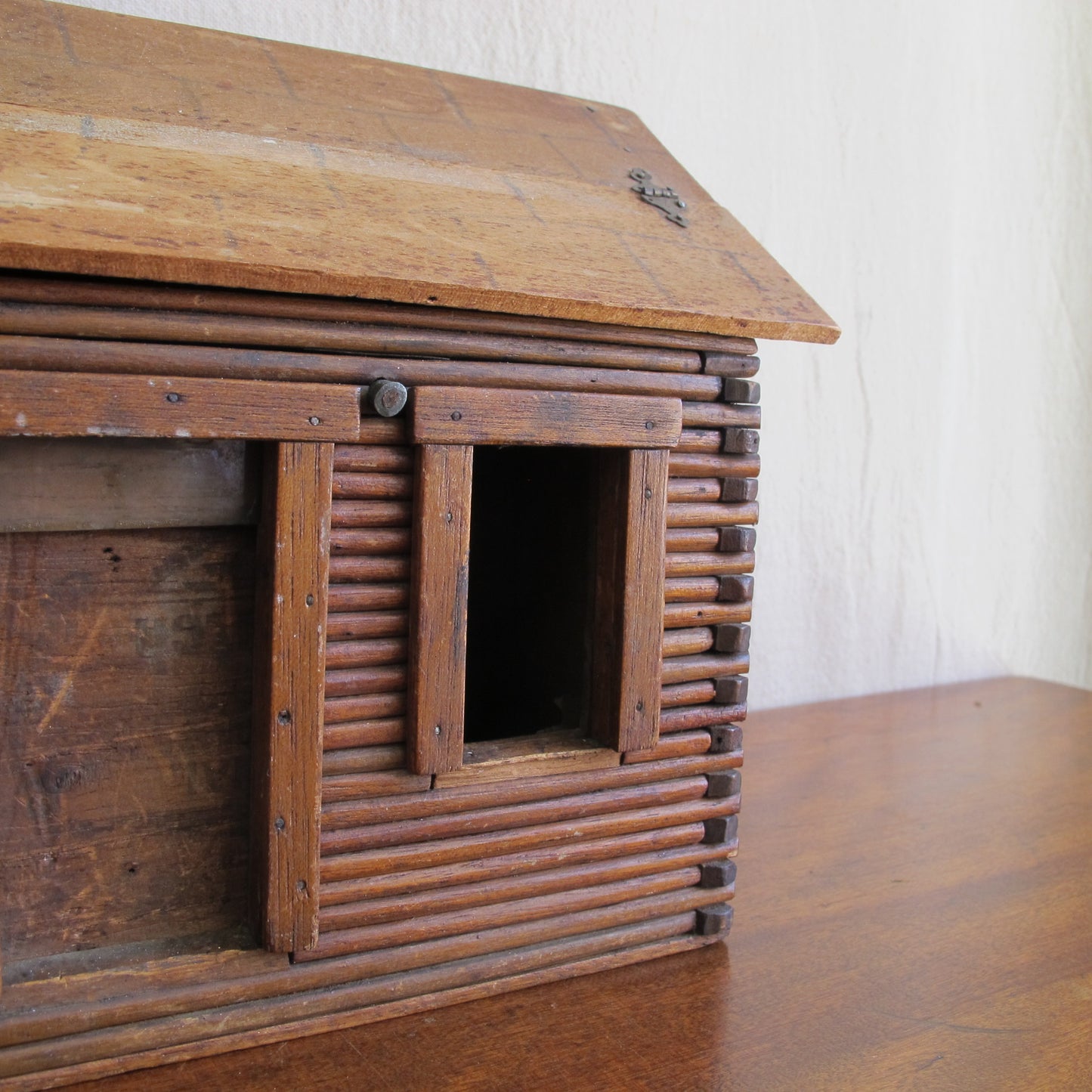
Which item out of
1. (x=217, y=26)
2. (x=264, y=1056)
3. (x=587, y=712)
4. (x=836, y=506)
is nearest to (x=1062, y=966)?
(x=587, y=712)

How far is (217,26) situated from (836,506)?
193cm

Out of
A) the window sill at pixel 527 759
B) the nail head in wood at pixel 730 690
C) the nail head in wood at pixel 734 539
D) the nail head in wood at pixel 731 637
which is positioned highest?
the nail head in wood at pixel 734 539

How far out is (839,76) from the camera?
2.99 metres

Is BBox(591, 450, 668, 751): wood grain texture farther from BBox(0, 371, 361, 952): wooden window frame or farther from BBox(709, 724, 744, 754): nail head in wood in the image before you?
BBox(0, 371, 361, 952): wooden window frame

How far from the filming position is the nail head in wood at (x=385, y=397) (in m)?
1.44

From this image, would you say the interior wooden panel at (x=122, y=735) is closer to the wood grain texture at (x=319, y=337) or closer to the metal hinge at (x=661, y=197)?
the wood grain texture at (x=319, y=337)

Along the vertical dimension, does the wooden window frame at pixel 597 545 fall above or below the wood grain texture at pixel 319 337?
below

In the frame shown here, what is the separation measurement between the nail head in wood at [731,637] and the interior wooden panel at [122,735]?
2.37ft

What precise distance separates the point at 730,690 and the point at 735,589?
6.2 inches

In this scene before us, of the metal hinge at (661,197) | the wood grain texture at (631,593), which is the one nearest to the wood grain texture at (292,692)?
the wood grain texture at (631,593)

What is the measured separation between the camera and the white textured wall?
9.23 ft

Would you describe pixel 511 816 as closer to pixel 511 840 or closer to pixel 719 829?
pixel 511 840

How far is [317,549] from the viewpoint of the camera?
56.4 inches

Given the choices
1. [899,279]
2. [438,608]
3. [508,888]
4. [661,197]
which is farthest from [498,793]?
[899,279]
